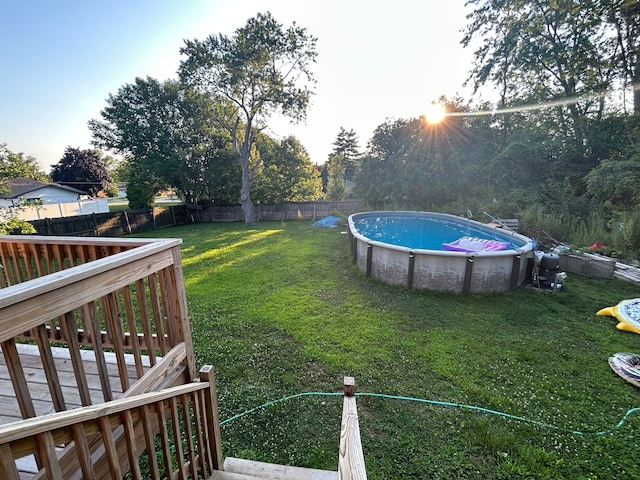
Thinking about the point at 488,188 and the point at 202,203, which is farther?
the point at 202,203

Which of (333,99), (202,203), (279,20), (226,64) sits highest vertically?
(279,20)

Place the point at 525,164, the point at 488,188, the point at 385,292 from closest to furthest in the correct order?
the point at 385,292 < the point at 525,164 < the point at 488,188

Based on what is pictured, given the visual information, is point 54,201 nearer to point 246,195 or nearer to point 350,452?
point 246,195

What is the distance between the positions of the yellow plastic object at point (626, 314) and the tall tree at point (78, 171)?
118 ft

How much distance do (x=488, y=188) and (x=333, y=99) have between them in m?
8.74

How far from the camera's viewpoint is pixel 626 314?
13.0 ft

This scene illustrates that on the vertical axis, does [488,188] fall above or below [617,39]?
below

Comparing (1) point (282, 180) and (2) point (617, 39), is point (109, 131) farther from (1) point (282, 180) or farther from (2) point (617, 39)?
(2) point (617, 39)

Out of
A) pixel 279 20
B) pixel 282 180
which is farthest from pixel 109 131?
pixel 279 20

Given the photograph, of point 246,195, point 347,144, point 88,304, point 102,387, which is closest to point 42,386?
point 102,387

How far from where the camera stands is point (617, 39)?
945cm

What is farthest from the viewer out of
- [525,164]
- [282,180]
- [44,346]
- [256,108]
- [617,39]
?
[282,180]

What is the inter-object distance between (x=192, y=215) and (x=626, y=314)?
1849cm

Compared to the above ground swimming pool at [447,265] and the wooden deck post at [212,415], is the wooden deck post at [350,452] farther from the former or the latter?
the above ground swimming pool at [447,265]
